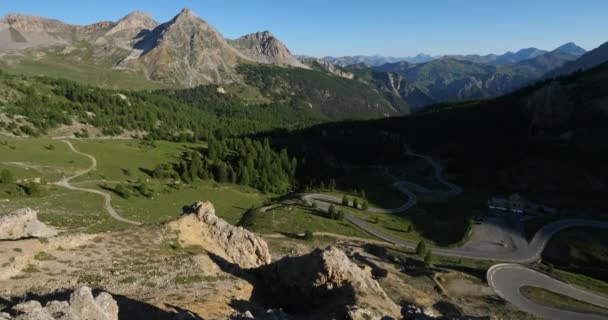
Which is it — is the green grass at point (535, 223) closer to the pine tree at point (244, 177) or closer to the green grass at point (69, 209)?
the pine tree at point (244, 177)

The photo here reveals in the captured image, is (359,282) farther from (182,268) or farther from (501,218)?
(501,218)

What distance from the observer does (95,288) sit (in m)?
30.5

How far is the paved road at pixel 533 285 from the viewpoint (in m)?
54.1

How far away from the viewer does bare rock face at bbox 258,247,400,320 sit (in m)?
35.0

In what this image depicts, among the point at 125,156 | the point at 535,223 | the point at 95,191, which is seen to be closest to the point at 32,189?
the point at 95,191

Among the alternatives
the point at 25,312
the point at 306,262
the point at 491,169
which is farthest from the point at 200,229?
the point at 491,169

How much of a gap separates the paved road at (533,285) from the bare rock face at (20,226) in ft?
216

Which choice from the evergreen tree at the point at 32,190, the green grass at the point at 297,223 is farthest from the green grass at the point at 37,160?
the green grass at the point at 297,223

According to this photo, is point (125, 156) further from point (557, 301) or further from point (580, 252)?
point (580, 252)

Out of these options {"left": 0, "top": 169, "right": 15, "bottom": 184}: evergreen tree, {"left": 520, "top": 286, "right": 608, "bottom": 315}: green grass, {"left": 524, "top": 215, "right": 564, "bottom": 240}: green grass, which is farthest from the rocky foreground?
{"left": 524, "top": 215, "right": 564, "bottom": 240}: green grass

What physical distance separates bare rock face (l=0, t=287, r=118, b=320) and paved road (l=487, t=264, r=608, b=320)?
185 ft

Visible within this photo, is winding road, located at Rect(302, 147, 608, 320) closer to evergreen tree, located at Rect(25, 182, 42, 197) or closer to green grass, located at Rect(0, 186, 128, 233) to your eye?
green grass, located at Rect(0, 186, 128, 233)

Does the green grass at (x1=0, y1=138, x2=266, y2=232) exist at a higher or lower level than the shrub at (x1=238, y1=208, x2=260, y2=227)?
higher

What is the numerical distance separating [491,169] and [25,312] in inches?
7302
